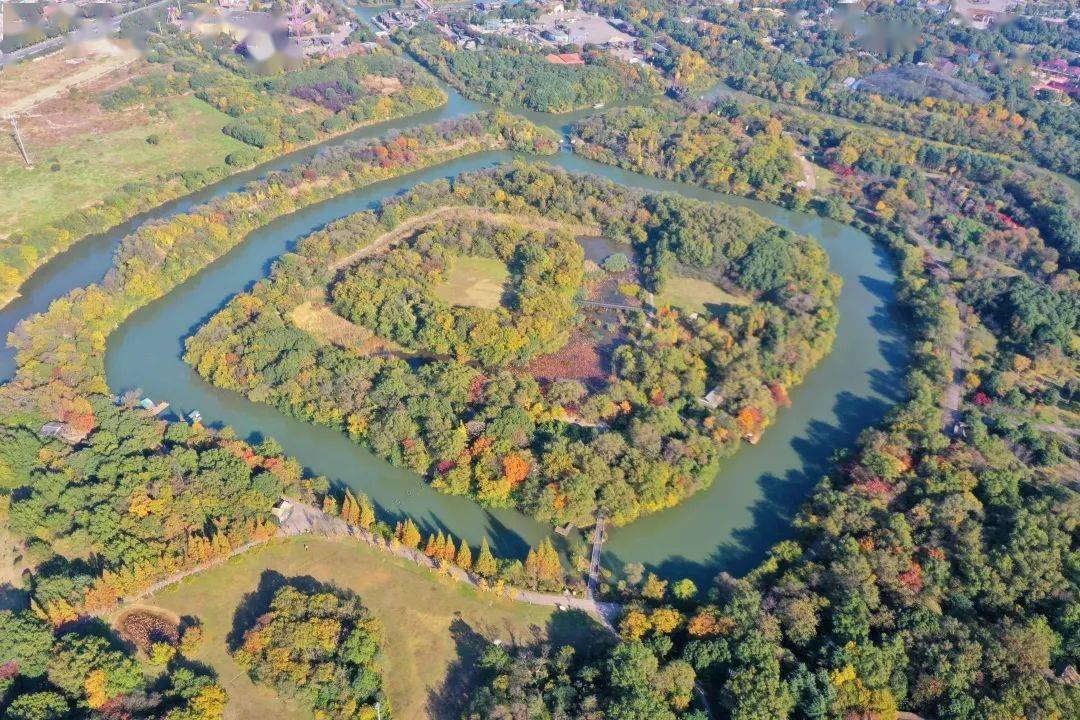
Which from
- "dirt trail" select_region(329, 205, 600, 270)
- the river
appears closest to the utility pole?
the river

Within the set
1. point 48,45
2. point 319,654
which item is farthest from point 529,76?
point 319,654

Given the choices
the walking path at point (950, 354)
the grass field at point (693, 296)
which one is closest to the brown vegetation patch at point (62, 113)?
the grass field at point (693, 296)

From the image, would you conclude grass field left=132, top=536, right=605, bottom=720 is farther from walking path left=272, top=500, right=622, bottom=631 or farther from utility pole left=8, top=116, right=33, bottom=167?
utility pole left=8, top=116, right=33, bottom=167

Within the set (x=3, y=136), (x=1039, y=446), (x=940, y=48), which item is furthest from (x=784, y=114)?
(x=3, y=136)

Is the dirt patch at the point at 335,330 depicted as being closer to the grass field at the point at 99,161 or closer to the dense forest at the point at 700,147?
the grass field at the point at 99,161

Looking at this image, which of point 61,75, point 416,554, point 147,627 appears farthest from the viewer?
point 61,75

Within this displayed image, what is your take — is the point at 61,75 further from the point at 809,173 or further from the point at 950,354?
the point at 950,354
